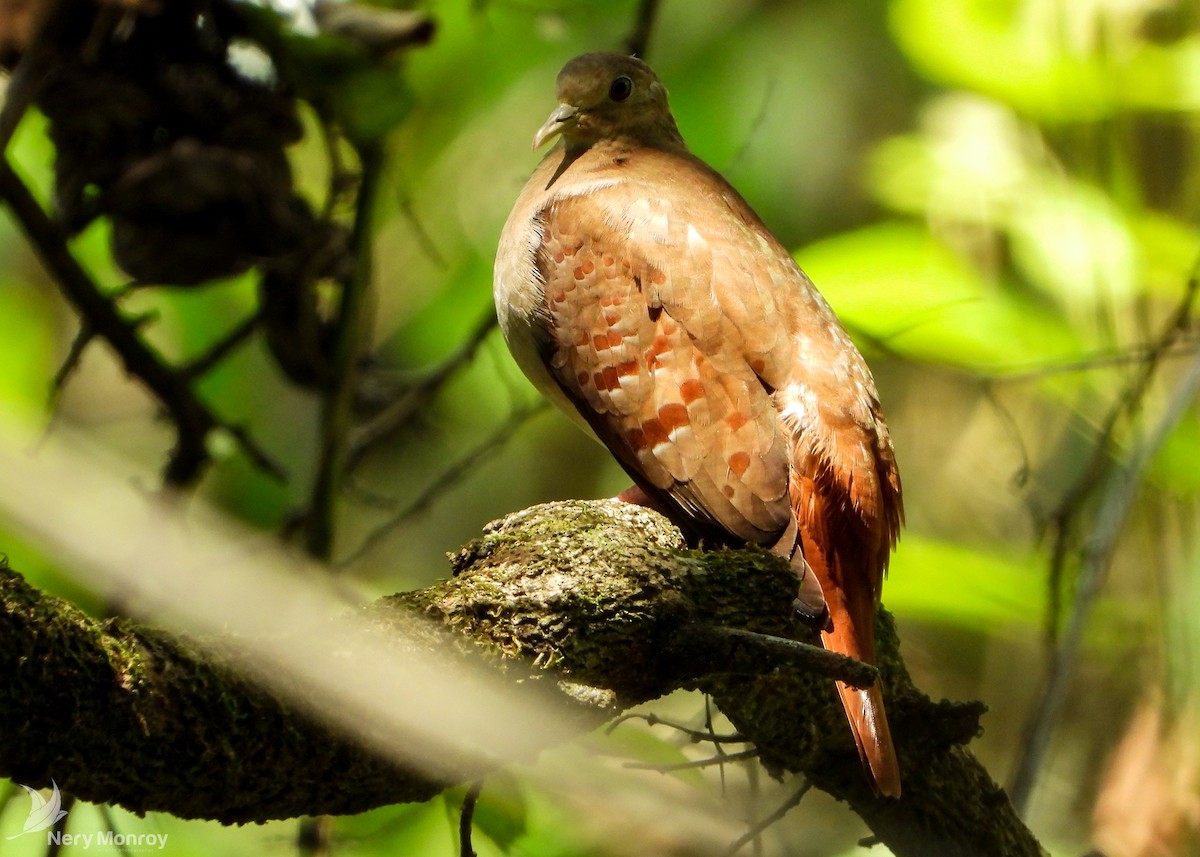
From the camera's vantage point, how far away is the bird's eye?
10.7 ft

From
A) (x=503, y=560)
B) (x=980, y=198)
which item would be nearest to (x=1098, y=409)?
Answer: (x=980, y=198)

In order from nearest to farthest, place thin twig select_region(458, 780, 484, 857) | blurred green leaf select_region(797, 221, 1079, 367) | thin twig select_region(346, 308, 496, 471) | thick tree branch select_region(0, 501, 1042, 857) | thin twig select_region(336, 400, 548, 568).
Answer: thick tree branch select_region(0, 501, 1042, 857), thin twig select_region(458, 780, 484, 857), blurred green leaf select_region(797, 221, 1079, 367), thin twig select_region(336, 400, 548, 568), thin twig select_region(346, 308, 496, 471)

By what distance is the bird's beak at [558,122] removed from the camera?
10.4ft

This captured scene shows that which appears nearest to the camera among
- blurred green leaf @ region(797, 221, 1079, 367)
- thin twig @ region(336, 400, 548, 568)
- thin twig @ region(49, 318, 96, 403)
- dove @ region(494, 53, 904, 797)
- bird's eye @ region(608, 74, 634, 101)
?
dove @ region(494, 53, 904, 797)

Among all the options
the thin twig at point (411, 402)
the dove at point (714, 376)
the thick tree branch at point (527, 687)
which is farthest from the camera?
the thin twig at point (411, 402)

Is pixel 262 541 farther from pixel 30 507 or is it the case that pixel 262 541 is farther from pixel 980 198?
pixel 980 198

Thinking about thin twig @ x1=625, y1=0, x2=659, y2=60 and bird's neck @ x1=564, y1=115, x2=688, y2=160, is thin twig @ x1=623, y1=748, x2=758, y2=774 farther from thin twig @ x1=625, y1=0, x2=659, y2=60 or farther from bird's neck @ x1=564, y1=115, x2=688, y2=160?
thin twig @ x1=625, y1=0, x2=659, y2=60

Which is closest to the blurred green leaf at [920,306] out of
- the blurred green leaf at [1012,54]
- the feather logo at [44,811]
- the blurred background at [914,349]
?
the blurred background at [914,349]

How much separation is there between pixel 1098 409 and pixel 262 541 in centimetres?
284

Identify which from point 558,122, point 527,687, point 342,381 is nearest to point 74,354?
point 342,381

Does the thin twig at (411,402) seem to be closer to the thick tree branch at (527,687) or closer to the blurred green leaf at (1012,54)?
the thick tree branch at (527,687)

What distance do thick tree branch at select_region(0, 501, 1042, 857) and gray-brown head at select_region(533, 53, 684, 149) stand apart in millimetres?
1180

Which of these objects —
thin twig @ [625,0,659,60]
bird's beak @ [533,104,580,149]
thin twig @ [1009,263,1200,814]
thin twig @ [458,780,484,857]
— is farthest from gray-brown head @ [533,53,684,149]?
thin twig @ [458,780,484,857]

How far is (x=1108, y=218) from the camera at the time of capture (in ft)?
12.7
